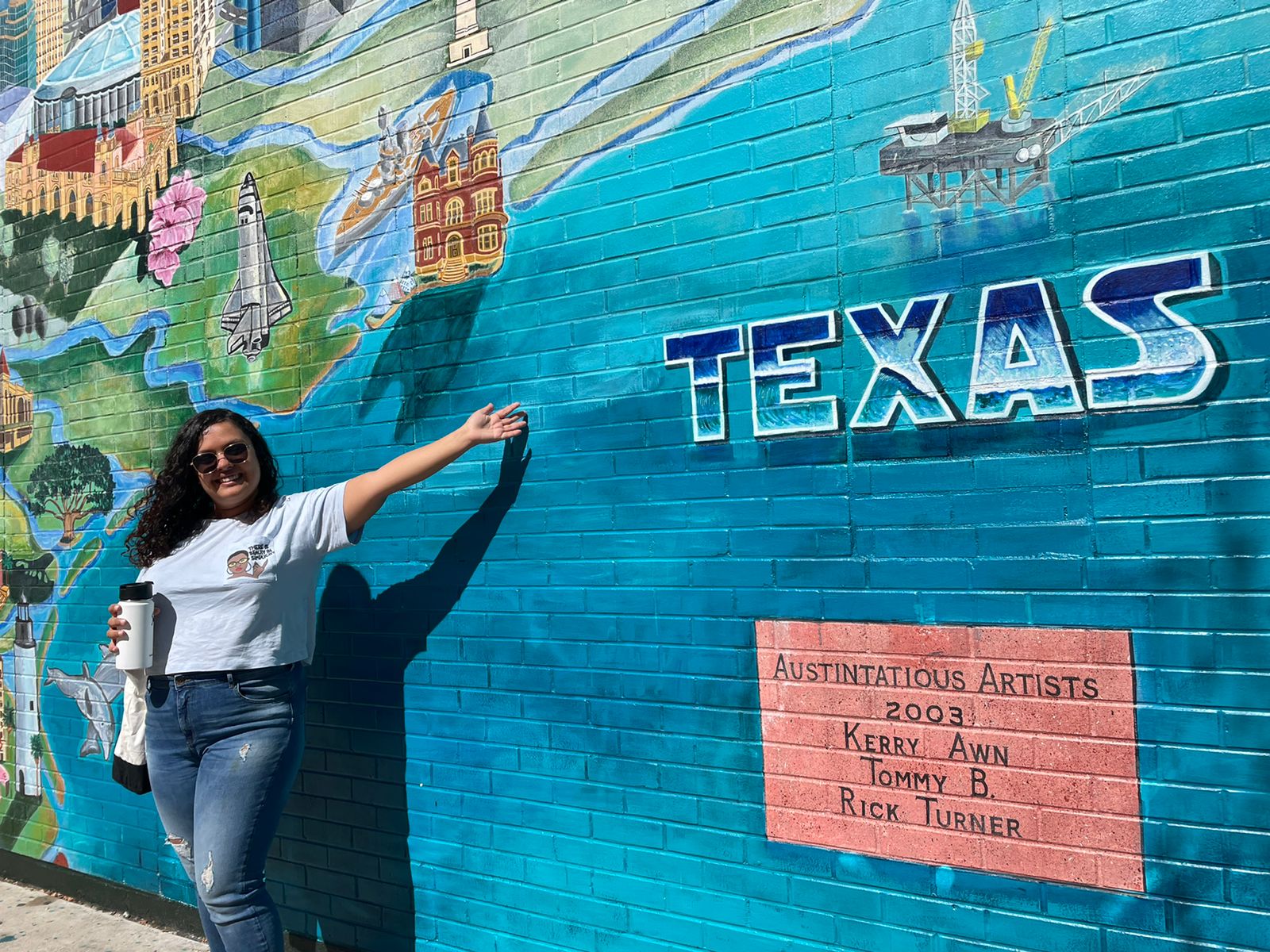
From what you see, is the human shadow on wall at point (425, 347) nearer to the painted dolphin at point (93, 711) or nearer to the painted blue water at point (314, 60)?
the painted blue water at point (314, 60)

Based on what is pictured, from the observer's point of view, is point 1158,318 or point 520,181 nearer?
point 1158,318

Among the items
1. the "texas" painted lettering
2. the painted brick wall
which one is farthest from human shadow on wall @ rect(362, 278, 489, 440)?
the "texas" painted lettering

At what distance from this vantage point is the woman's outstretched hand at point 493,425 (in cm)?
356

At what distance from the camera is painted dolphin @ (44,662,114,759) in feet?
16.9

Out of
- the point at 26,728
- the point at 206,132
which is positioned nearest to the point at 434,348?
the point at 206,132

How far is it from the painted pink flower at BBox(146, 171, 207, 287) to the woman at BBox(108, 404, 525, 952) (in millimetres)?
1608

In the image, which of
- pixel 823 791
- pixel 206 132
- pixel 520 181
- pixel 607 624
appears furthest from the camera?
pixel 206 132

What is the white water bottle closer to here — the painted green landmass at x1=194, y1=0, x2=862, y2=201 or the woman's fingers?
the woman's fingers

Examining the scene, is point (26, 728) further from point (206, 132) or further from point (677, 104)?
point (677, 104)

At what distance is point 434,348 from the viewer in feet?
13.0

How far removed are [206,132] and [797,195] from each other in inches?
124

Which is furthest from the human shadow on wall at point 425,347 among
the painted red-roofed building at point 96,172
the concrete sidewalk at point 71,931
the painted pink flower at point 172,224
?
the concrete sidewalk at point 71,931

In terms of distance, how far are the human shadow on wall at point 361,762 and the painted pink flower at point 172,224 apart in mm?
1880

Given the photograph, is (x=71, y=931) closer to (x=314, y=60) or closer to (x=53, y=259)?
(x=53, y=259)
